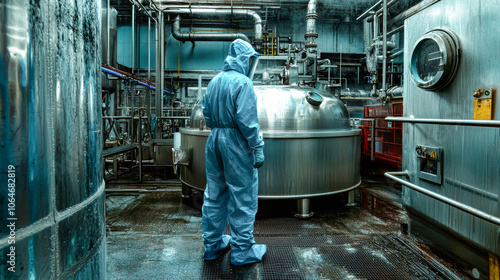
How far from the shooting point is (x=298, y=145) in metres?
2.93

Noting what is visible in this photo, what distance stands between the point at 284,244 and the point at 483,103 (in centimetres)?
161

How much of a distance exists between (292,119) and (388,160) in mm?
2178

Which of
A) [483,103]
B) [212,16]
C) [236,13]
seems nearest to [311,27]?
[236,13]

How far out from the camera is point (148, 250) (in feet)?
7.37

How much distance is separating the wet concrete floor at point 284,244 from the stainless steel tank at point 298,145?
0.33 meters

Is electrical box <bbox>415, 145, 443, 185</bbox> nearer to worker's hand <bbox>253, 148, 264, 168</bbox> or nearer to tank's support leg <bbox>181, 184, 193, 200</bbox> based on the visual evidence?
worker's hand <bbox>253, 148, 264, 168</bbox>

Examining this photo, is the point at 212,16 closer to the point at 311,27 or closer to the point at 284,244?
the point at 311,27

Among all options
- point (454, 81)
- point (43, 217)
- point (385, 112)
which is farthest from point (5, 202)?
point (385, 112)

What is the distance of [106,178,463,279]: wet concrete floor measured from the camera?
1.92 meters

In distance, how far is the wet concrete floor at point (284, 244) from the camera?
192 cm

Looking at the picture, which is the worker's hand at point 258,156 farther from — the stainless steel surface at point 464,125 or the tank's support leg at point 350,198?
the tank's support leg at point 350,198

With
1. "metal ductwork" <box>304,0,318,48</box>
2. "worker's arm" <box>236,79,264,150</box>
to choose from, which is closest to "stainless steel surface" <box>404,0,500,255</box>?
"worker's arm" <box>236,79,264,150</box>

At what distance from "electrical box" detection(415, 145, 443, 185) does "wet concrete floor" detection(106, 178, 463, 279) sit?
0.60 metres

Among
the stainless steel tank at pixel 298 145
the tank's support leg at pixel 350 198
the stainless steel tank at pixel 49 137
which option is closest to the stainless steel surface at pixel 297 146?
the stainless steel tank at pixel 298 145
